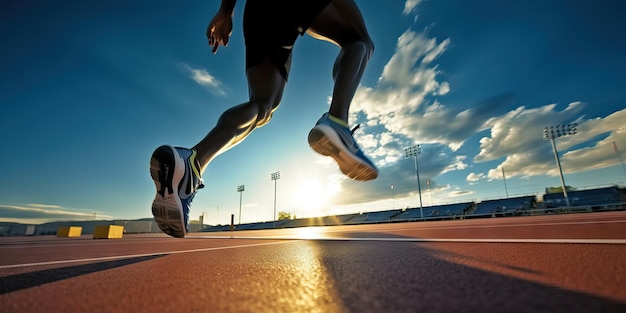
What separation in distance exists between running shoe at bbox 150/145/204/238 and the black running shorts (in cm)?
63

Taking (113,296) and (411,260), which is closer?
(113,296)

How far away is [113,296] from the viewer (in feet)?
1.32

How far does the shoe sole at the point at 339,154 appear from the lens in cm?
121

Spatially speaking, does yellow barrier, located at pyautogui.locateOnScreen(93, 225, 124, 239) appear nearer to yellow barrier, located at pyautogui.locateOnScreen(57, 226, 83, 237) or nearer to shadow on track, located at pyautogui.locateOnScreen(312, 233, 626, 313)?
yellow barrier, located at pyautogui.locateOnScreen(57, 226, 83, 237)

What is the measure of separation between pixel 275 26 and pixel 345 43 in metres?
0.37

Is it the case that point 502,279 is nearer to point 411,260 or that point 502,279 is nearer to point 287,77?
point 411,260

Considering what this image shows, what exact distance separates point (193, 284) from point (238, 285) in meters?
0.08

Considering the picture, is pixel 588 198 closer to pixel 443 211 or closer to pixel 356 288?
pixel 443 211

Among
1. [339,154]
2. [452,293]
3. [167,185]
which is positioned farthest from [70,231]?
[452,293]

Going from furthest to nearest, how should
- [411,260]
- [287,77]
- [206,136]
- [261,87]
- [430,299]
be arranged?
1. [287,77]
2. [261,87]
3. [206,136]
4. [411,260]
5. [430,299]

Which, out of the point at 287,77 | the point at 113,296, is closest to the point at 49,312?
the point at 113,296

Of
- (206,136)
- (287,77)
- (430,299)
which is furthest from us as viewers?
(287,77)

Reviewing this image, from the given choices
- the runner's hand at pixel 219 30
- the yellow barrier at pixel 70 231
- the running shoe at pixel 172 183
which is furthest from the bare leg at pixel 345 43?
the yellow barrier at pixel 70 231

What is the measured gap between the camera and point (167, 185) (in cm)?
115
